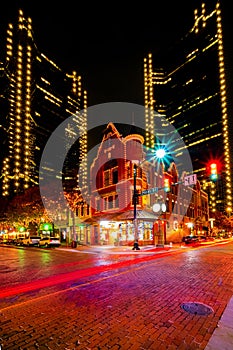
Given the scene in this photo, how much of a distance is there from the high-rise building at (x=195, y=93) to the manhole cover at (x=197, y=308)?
121m

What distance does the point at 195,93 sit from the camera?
445 ft

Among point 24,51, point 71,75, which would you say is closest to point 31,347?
point 24,51

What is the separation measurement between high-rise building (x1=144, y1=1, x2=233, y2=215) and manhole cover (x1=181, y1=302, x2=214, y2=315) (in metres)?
121

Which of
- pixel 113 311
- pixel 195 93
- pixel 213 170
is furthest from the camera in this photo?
pixel 195 93

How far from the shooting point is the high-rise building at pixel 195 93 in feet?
413

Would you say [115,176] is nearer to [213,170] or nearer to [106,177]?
[106,177]

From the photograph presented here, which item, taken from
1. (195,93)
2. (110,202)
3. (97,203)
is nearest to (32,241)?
(97,203)

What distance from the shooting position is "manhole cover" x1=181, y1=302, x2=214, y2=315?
5789 mm

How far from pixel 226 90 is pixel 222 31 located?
29.0m

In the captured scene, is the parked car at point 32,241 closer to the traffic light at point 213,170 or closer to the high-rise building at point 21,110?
the traffic light at point 213,170

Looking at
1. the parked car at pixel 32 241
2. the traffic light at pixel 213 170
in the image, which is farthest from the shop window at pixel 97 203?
the traffic light at pixel 213 170

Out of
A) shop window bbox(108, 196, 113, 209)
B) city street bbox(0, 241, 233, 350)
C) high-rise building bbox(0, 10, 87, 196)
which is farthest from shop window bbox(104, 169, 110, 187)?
high-rise building bbox(0, 10, 87, 196)

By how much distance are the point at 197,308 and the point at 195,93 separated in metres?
146

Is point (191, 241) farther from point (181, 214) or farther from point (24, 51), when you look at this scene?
point (24, 51)
